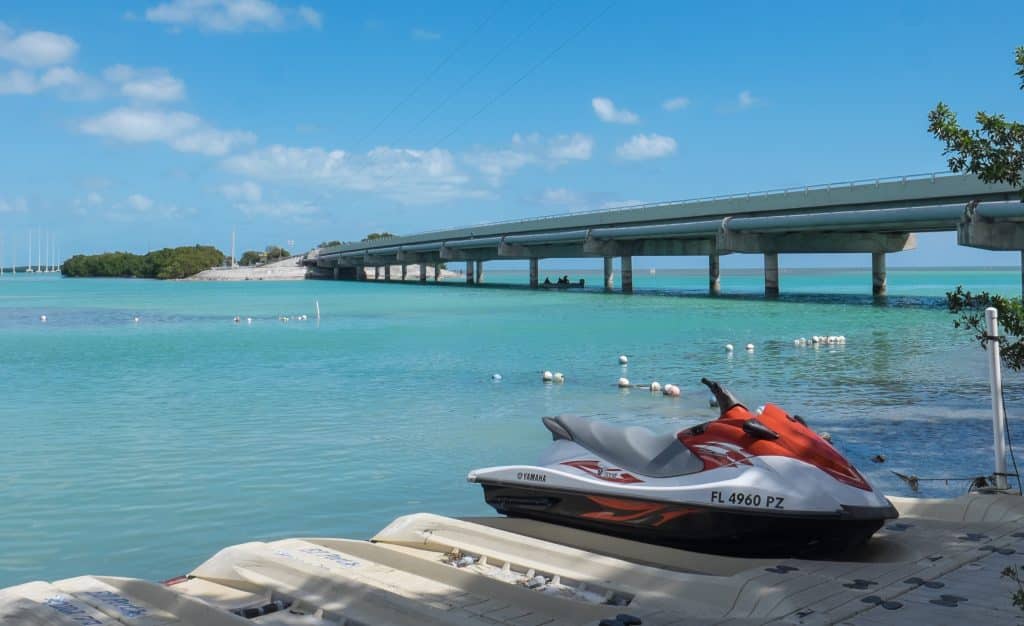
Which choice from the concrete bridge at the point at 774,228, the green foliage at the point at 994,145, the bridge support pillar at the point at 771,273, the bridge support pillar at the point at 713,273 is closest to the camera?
the green foliage at the point at 994,145

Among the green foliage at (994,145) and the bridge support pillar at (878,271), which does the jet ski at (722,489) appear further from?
the bridge support pillar at (878,271)

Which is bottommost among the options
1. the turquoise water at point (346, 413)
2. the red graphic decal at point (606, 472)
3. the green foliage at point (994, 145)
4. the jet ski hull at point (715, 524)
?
the turquoise water at point (346, 413)

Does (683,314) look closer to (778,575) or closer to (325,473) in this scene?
(325,473)

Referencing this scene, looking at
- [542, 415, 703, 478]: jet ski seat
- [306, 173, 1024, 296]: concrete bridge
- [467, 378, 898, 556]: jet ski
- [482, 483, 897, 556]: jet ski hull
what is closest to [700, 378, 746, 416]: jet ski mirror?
[467, 378, 898, 556]: jet ski

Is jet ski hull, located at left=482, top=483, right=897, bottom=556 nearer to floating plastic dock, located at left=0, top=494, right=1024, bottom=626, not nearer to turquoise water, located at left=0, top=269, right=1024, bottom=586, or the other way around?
floating plastic dock, located at left=0, top=494, right=1024, bottom=626

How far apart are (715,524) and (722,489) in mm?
299

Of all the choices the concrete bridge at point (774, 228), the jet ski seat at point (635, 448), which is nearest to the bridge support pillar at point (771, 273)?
the concrete bridge at point (774, 228)

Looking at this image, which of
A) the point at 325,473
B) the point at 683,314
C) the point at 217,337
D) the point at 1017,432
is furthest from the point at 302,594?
the point at 683,314

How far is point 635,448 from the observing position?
8008mm

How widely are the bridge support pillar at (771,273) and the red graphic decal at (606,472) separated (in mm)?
63243

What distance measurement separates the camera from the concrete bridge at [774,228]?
44.4m

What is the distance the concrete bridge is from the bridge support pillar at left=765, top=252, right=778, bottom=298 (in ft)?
0.24

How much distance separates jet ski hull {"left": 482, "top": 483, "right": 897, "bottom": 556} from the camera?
7.08m

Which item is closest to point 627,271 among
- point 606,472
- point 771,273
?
point 771,273
